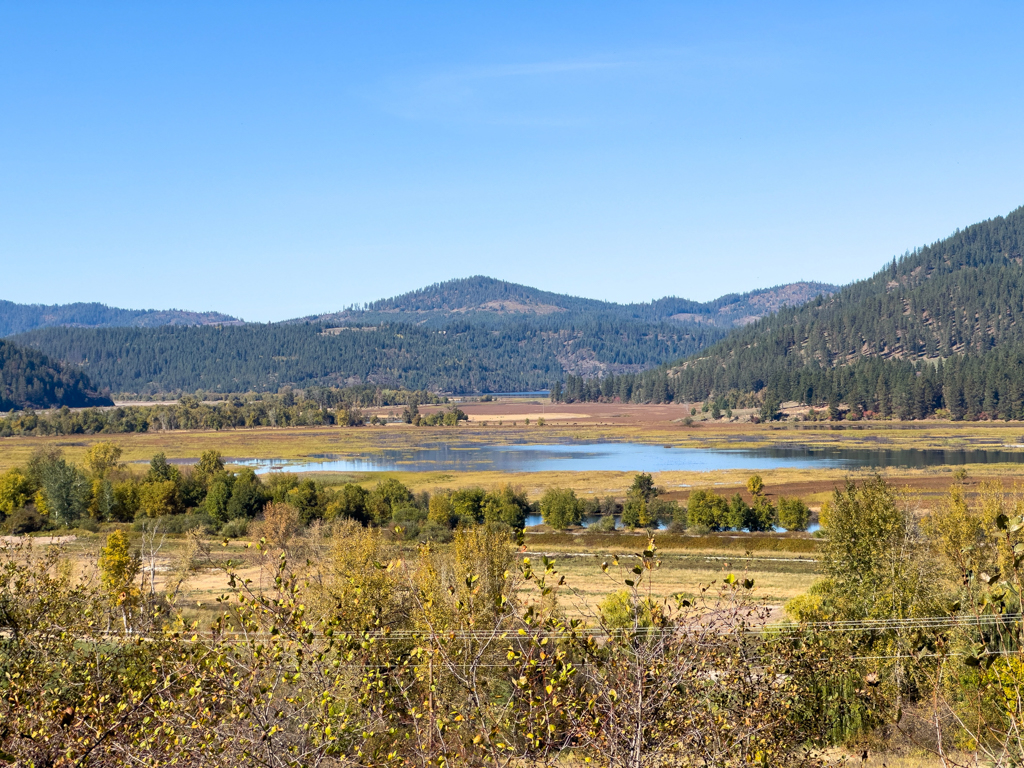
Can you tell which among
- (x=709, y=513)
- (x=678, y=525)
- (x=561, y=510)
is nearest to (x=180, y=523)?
(x=561, y=510)

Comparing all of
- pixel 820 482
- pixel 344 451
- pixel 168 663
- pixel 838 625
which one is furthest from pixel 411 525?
pixel 344 451

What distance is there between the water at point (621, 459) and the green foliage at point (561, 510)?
28.3 metres

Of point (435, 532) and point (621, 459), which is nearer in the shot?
point (435, 532)

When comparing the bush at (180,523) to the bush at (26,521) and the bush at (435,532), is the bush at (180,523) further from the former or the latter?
the bush at (435,532)

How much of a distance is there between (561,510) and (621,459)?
45.3 metres

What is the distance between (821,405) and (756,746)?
7307 inches

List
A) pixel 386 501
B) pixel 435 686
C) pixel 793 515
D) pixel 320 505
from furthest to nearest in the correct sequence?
pixel 386 501, pixel 320 505, pixel 793 515, pixel 435 686

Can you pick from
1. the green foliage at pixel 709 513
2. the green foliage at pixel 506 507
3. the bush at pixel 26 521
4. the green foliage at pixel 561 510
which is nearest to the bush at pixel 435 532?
the green foliage at pixel 506 507

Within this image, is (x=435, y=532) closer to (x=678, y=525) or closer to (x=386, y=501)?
(x=386, y=501)

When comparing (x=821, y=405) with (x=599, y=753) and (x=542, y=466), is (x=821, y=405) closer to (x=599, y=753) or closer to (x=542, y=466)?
(x=542, y=466)

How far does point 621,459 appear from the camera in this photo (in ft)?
361

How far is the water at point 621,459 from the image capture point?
97.3 m

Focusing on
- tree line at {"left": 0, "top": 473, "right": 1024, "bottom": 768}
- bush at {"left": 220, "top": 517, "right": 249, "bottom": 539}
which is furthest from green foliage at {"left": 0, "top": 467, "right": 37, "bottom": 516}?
tree line at {"left": 0, "top": 473, "right": 1024, "bottom": 768}

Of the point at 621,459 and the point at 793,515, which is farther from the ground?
the point at 621,459
